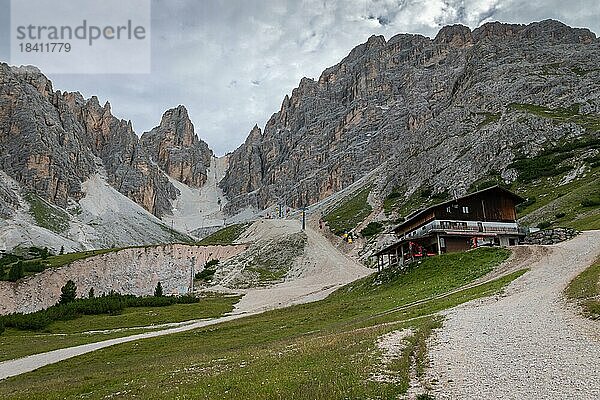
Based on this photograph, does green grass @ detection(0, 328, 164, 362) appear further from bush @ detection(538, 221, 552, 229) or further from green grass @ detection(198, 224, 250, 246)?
green grass @ detection(198, 224, 250, 246)

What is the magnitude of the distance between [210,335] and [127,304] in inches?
1574

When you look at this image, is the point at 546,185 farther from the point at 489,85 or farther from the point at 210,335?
the point at 210,335

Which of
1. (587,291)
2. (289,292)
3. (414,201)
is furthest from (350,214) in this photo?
(587,291)

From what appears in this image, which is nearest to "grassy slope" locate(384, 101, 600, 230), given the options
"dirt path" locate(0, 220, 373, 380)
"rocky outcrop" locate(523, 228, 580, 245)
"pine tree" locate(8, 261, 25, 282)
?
"rocky outcrop" locate(523, 228, 580, 245)

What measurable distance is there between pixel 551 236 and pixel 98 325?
59071mm

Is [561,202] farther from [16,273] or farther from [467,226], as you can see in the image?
[16,273]

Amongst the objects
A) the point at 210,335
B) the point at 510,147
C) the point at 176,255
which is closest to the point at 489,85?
the point at 510,147

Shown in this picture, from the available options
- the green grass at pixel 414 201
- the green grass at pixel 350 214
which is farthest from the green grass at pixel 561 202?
the green grass at pixel 350 214

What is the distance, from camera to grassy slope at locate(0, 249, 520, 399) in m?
14.5

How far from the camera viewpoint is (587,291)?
79.7 ft

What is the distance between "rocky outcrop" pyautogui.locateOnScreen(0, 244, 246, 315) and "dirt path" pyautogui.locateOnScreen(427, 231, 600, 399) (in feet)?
274

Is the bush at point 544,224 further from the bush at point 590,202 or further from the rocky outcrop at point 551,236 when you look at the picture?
the rocky outcrop at point 551,236

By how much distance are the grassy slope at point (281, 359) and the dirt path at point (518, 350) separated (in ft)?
4.23

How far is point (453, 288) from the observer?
38375mm
